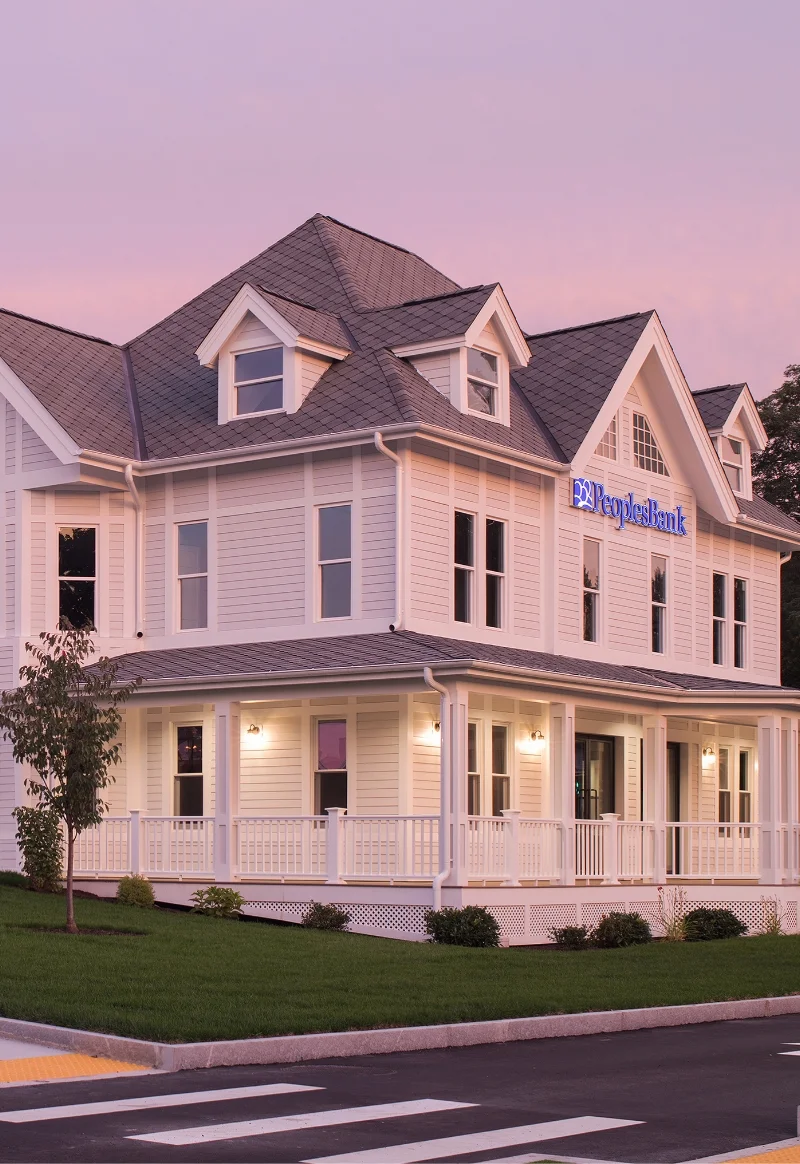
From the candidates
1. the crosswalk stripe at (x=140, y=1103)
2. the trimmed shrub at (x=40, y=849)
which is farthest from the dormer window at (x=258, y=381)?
the crosswalk stripe at (x=140, y=1103)

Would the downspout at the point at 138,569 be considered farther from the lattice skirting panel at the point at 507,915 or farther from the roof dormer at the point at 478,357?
the lattice skirting panel at the point at 507,915

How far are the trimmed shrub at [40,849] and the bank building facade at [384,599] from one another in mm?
1043

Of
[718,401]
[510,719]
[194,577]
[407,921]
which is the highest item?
[718,401]

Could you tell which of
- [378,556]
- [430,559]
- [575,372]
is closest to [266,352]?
[378,556]

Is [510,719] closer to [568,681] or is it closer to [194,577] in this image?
[568,681]

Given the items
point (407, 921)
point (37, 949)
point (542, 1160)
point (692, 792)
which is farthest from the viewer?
point (692, 792)

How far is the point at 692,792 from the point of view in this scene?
33.4 metres

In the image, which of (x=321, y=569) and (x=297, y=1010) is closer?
(x=297, y=1010)

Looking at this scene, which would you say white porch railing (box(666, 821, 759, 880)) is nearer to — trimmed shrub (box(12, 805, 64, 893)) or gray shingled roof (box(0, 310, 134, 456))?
trimmed shrub (box(12, 805, 64, 893))

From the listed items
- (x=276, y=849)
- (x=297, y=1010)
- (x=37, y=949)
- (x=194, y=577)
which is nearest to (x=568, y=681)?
(x=276, y=849)

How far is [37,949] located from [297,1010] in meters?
4.82

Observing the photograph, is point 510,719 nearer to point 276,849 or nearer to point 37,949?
point 276,849

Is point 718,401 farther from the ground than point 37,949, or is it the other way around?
point 718,401

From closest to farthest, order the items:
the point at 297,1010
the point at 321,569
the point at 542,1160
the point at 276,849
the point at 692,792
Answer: the point at 542,1160, the point at 297,1010, the point at 276,849, the point at 321,569, the point at 692,792
